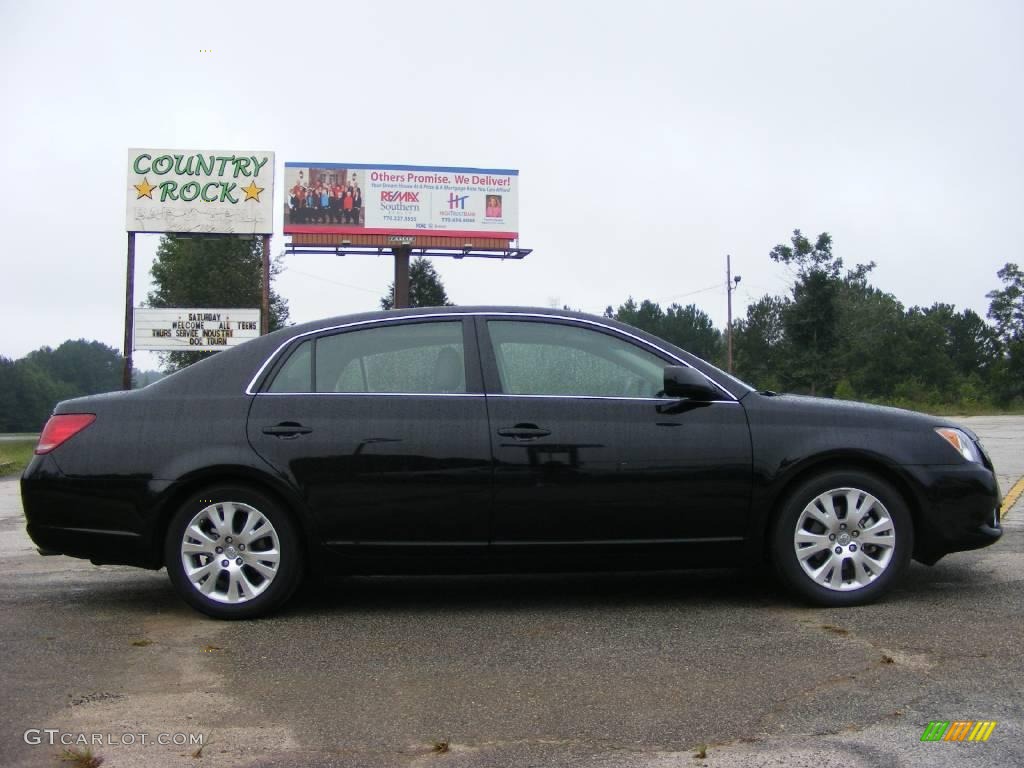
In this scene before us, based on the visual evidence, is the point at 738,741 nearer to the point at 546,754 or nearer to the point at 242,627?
the point at 546,754

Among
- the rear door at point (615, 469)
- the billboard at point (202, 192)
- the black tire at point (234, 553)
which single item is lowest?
the black tire at point (234, 553)

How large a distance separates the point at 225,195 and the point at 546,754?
20736 millimetres

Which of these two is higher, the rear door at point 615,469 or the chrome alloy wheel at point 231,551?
the rear door at point 615,469

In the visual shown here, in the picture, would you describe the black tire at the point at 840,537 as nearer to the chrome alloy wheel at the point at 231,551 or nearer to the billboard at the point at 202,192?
the chrome alloy wheel at the point at 231,551

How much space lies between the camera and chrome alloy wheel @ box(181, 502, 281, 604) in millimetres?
5027

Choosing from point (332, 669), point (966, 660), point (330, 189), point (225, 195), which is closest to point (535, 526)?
point (332, 669)

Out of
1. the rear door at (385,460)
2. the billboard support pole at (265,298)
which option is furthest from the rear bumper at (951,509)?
the billboard support pole at (265,298)

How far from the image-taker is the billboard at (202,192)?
22.2 meters

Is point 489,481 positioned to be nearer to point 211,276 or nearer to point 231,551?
point 231,551

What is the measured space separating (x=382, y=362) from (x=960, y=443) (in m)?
2.96

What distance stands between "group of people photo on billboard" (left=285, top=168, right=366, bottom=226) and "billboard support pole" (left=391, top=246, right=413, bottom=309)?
66.7 inches

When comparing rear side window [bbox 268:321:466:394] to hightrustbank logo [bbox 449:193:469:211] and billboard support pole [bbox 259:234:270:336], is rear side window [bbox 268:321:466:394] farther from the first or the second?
hightrustbank logo [bbox 449:193:469:211]

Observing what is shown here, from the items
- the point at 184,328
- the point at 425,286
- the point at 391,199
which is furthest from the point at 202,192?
the point at 425,286

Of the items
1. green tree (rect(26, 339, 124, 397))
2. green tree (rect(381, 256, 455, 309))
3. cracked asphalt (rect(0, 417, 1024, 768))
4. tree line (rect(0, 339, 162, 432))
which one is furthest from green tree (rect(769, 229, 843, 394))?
green tree (rect(26, 339, 124, 397))
